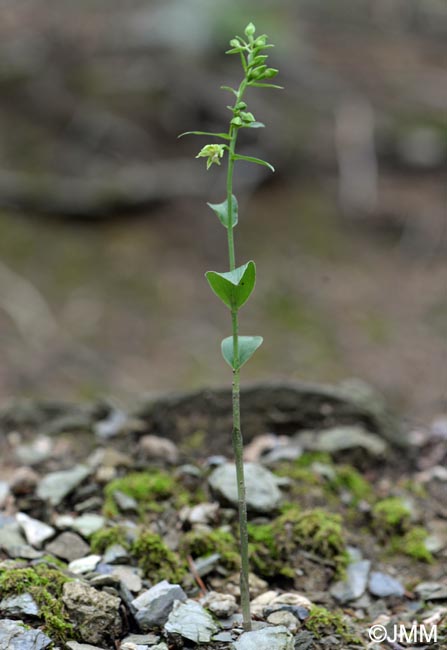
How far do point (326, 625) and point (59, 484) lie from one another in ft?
4.60

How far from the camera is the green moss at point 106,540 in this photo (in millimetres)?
2721

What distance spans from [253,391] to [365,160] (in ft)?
27.3

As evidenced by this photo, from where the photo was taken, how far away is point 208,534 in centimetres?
279

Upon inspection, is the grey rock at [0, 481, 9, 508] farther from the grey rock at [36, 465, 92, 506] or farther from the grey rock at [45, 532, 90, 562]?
the grey rock at [45, 532, 90, 562]

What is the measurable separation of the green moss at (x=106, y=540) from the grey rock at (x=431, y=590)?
118 cm

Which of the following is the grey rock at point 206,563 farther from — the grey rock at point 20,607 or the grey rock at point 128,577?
the grey rock at point 20,607

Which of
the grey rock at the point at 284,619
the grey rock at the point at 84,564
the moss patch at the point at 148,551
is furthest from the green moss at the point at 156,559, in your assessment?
the grey rock at the point at 284,619

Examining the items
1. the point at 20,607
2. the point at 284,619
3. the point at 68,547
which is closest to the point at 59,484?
the point at 68,547

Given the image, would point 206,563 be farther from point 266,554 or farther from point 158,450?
point 158,450

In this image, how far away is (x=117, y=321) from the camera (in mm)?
8398

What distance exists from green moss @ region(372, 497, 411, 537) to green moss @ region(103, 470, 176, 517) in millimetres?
951

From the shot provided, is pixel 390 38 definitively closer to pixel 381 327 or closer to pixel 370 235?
pixel 370 235

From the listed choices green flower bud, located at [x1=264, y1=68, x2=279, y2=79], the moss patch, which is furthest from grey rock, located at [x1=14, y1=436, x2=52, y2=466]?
green flower bud, located at [x1=264, y1=68, x2=279, y2=79]

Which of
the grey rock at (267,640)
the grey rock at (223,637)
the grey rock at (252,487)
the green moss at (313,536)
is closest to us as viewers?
the grey rock at (267,640)
